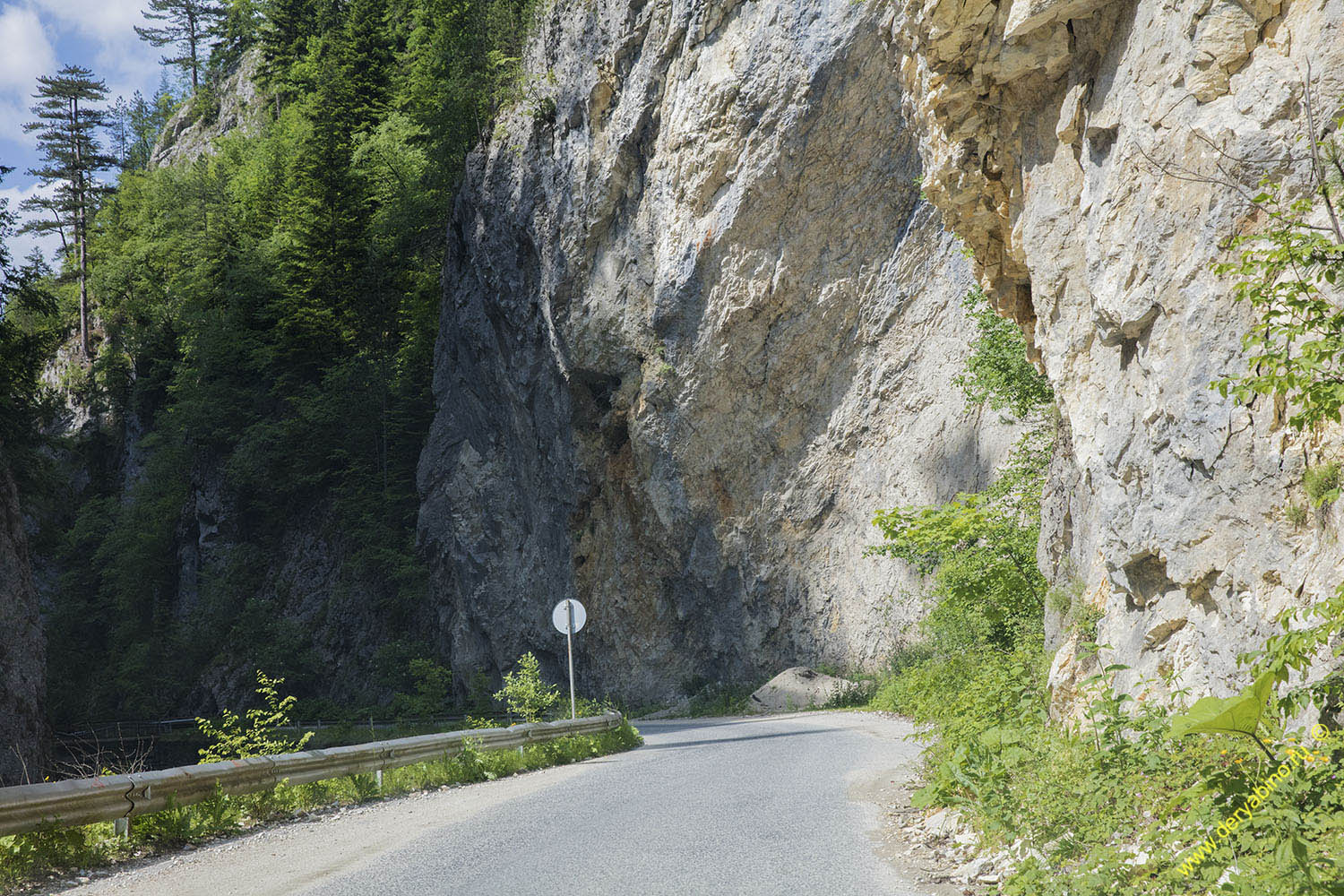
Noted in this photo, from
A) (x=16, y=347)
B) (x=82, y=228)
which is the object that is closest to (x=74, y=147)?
(x=82, y=228)

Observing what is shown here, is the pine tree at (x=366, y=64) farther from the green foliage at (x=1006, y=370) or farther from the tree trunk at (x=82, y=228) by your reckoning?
the green foliage at (x=1006, y=370)

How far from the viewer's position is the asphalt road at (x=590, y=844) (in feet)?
17.2

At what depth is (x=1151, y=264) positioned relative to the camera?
7.22 meters

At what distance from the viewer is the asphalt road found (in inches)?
206

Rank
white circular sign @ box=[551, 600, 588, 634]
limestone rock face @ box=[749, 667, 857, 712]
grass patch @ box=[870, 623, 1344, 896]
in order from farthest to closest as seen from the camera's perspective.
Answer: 1. limestone rock face @ box=[749, 667, 857, 712]
2. white circular sign @ box=[551, 600, 588, 634]
3. grass patch @ box=[870, 623, 1344, 896]

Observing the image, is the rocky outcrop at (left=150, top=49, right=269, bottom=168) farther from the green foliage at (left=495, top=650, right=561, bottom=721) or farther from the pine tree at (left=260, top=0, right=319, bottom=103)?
the green foliage at (left=495, top=650, right=561, bottom=721)

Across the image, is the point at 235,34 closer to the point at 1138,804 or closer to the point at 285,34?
the point at 285,34

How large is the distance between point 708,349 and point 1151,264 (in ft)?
68.8

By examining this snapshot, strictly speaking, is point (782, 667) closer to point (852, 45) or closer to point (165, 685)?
point (852, 45)

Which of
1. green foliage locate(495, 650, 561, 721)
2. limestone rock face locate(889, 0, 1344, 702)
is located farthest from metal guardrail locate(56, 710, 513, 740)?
limestone rock face locate(889, 0, 1344, 702)

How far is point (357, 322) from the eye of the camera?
40.5m

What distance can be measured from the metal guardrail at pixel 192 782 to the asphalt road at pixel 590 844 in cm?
56

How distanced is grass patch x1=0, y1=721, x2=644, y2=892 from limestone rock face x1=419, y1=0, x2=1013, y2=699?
51.4 feet

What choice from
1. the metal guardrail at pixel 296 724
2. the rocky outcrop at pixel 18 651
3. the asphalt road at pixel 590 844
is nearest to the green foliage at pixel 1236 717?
the asphalt road at pixel 590 844
